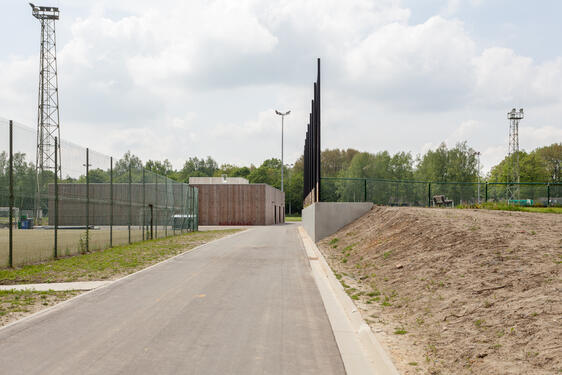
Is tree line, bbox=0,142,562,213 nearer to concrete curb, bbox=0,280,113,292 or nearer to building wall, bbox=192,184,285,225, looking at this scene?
concrete curb, bbox=0,280,113,292

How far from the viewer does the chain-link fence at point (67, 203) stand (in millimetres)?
11969

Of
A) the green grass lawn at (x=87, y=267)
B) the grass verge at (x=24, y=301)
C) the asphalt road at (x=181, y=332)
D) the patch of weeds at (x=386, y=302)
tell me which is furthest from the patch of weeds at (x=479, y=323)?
the green grass lawn at (x=87, y=267)

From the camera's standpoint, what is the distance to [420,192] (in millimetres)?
26953

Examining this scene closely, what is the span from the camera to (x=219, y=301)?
27.3 ft

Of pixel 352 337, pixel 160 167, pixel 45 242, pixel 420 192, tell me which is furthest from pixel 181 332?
pixel 160 167

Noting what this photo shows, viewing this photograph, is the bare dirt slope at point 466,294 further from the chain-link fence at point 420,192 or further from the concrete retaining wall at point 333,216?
the chain-link fence at point 420,192

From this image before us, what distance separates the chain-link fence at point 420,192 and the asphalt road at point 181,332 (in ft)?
47.4

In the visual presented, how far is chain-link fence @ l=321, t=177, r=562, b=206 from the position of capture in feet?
79.3

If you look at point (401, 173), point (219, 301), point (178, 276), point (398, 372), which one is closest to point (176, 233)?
point (178, 276)

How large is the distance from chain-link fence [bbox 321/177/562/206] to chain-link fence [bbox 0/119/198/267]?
1074cm

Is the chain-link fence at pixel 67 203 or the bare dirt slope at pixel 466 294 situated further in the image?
the chain-link fence at pixel 67 203

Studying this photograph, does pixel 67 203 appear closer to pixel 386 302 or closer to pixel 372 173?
pixel 386 302

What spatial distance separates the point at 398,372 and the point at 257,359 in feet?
5.23

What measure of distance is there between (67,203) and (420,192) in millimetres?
19501
